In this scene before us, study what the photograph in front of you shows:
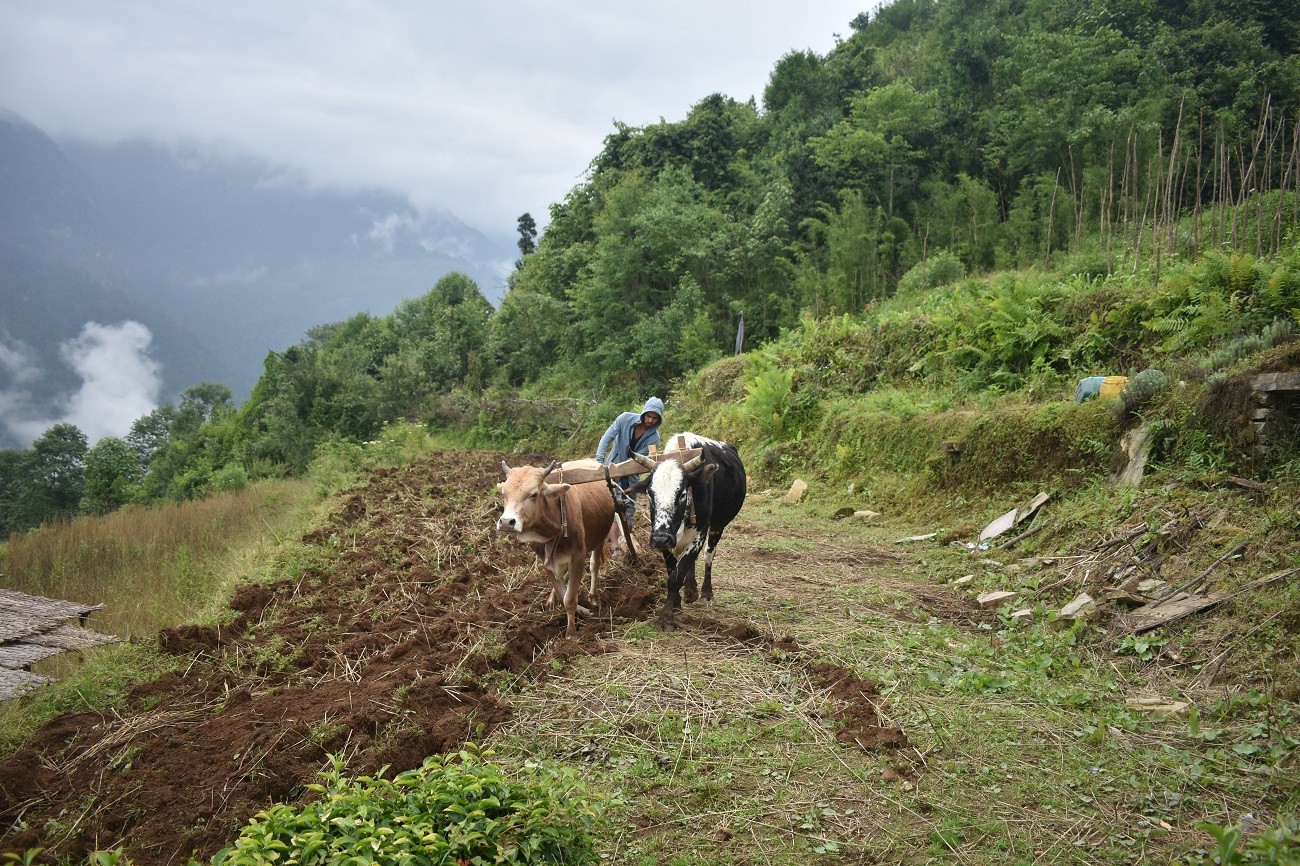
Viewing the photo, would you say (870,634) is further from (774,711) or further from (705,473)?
(705,473)

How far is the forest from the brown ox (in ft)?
27.9

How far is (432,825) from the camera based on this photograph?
3203 millimetres

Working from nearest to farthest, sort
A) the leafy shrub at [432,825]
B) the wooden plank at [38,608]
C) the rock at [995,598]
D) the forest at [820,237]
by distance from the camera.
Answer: the leafy shrub at [432,825]
the rock at [995,598]
the wooden plank at [38,608]
the forest at [820,237]

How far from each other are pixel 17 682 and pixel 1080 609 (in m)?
8.55

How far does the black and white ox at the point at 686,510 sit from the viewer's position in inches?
255

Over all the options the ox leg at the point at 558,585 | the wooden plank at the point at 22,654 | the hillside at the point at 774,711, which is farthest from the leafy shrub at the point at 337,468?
the ox leg at the point at 558,585

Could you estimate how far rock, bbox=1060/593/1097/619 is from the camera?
6.32 metres

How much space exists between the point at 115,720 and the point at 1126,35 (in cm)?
3608

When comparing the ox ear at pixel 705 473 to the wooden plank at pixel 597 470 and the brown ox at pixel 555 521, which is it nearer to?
the wooden plank at pixel 597 470

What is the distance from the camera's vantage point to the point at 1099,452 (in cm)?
903

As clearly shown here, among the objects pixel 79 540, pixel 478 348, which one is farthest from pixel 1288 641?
pixel 478 348

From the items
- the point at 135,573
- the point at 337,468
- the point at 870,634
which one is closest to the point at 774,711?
the point at 870,634

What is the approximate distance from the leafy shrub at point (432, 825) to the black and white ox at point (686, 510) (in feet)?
9.81

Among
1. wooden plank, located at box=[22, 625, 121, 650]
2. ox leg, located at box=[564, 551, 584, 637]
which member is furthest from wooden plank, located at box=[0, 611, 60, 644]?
ox leg, located at box=[564, 551, 584, 637]
